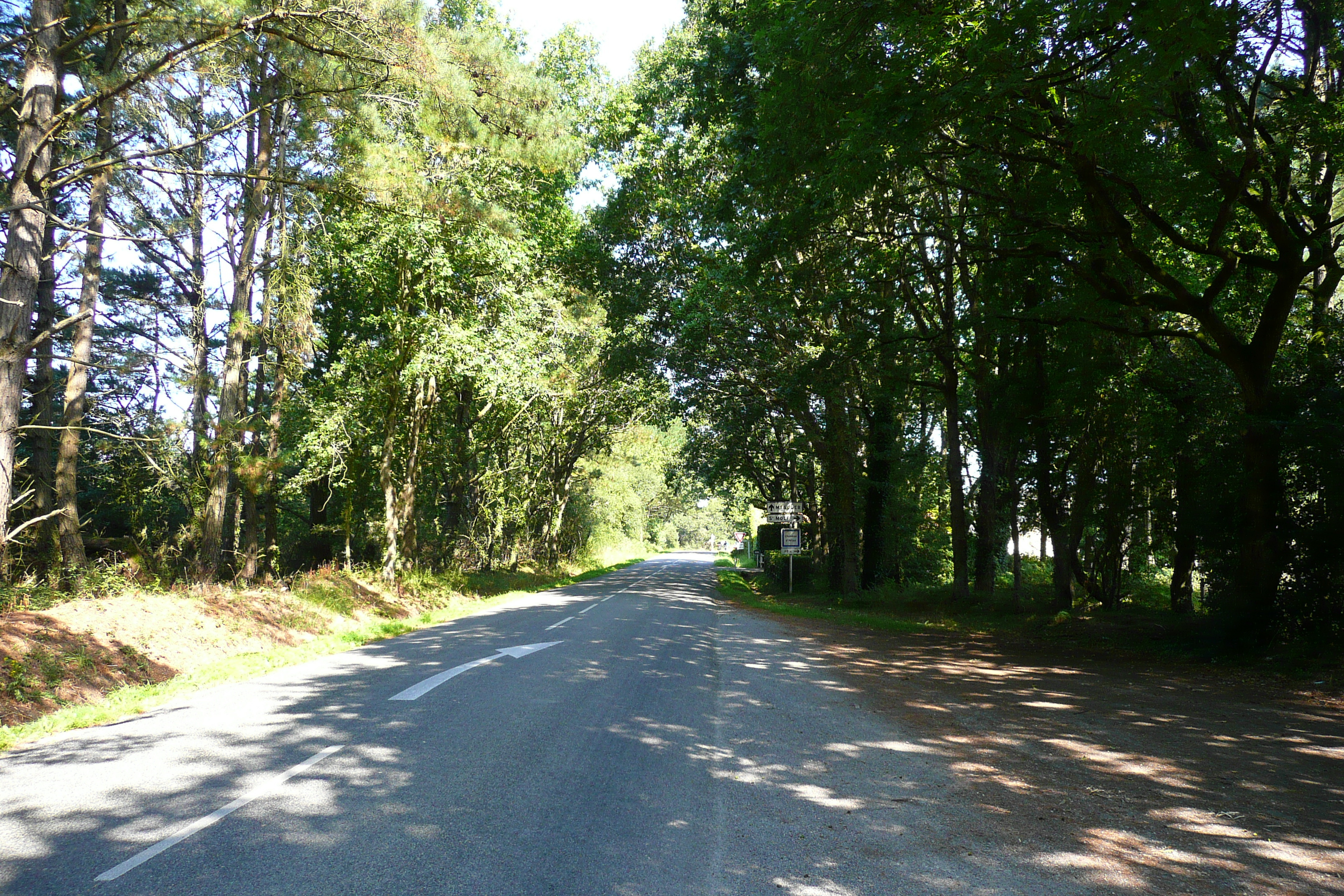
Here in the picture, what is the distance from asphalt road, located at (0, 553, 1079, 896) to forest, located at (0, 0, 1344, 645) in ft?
21.2

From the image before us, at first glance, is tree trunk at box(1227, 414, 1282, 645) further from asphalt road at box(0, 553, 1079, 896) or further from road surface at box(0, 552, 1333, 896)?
asphalt road at box(0, 553, 1079, 896)

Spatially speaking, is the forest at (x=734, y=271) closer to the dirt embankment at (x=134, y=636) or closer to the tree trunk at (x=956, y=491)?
the tree trunk at (x=956, y=491)

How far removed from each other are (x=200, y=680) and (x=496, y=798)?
20.3 ft

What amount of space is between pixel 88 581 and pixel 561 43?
22094 mm

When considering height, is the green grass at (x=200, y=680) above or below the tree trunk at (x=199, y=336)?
below

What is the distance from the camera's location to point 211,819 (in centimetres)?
422

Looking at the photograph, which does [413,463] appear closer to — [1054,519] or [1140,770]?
[1054,519]

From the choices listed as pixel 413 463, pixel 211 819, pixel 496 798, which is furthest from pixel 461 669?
pixel 413 463

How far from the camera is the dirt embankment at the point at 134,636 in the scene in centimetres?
754

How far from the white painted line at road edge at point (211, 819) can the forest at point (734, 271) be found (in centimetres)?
762

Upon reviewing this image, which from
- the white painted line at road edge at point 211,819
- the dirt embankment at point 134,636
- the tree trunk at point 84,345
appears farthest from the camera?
the tree trunk at point 84,345

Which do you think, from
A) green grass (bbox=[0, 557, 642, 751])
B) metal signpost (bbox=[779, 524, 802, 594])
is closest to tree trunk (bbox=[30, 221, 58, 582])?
green grass (bbox=[0, 557, 642, 751])

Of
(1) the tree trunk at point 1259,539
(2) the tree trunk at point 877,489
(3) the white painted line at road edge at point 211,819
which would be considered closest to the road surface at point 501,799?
(3) the white painted line at road edge at point 211,819

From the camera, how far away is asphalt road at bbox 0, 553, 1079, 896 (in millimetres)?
3652
